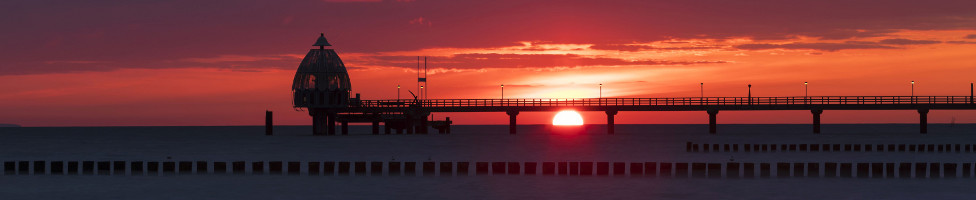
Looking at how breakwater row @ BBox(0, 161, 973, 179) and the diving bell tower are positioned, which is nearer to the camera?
breakwater row @ BBox(0, 161, 973, 179)

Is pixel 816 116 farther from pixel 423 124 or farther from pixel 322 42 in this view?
pixel 322 42

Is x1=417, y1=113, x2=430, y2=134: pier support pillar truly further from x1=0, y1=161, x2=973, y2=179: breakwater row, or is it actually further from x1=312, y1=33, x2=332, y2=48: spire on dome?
x1=0, y1=161, x2=973, y2=179: breakwater row

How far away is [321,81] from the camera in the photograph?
330ft

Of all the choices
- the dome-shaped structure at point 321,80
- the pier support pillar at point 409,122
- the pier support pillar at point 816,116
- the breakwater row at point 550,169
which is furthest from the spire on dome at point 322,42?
the breakwater row at point 550,169

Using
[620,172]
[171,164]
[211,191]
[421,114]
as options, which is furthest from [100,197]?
[421,114]

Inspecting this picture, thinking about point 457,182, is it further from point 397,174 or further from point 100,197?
point 100,197

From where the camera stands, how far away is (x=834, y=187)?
110 feet

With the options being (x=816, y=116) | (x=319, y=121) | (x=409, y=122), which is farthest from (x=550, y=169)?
(x=816, y=116)

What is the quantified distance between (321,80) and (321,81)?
0.50ft

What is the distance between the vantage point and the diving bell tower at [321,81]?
9988 centimetres

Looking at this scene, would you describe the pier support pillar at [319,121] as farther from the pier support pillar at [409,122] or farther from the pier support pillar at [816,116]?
the pier support pillar at [816,116]

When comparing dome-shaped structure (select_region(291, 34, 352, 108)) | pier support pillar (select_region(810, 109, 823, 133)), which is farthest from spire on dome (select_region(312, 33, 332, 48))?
pier support pillar (select_region(810, 109, 823, 133))

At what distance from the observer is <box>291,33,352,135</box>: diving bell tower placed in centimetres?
9988

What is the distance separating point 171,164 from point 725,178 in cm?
1948
